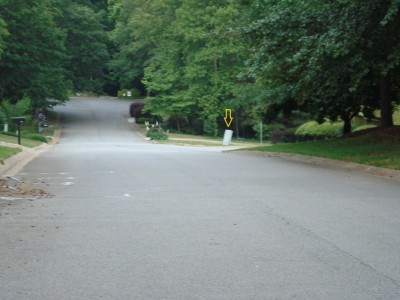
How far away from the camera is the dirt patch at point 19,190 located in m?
12.6

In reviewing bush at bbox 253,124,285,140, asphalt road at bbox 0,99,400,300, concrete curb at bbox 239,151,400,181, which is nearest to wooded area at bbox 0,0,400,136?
bush at bbox 253,124,285,140

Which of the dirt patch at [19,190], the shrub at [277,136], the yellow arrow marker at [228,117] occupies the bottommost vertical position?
the dirt patch at [19,190]

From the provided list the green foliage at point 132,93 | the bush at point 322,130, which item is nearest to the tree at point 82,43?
the green foliage at point 132,93

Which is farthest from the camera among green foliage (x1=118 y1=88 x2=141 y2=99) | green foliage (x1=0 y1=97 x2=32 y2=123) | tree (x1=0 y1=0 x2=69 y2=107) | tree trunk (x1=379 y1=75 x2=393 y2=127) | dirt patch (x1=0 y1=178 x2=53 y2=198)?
green foliage (x1=118 y1=88 x2=141 y2=99)

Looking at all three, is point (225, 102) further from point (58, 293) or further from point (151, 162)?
point (58, 293)

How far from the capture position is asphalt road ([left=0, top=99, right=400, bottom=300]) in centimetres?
616

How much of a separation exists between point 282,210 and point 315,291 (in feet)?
15.5

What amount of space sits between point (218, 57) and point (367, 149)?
3547cm

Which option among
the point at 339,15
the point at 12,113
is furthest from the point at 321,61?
the point at 12,113

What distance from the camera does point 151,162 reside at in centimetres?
2102

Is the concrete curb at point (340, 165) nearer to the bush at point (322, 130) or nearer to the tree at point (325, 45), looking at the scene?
the tree at point (325, 45)

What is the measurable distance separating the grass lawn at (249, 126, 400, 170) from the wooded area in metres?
1.80

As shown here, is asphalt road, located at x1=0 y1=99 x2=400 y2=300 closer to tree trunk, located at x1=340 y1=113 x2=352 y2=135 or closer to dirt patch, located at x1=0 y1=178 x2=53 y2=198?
dirt patch, located at x1=0 y1=178 x2=53 y2=198

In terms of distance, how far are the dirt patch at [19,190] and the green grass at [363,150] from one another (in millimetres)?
9712
